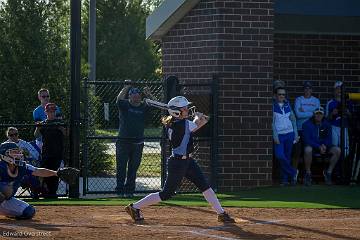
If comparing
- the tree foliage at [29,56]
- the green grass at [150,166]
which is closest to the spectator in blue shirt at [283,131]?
the green grass at [150,166]

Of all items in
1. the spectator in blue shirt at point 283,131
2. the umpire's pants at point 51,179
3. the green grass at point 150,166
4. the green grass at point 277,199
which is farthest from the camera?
the green grass at point 150,166

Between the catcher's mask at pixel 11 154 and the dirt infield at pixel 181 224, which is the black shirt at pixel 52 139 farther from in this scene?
the catcher's mask at pixel 11 154

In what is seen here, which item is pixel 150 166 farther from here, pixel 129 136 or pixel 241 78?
pixel 129 136

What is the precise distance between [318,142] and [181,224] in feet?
20.7

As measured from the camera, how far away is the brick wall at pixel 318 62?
2030 cm

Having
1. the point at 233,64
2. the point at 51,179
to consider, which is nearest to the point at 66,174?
the point at 51,179

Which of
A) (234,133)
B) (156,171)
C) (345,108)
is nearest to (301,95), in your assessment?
(345,108)

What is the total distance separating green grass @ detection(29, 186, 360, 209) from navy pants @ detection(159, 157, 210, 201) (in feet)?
7.27

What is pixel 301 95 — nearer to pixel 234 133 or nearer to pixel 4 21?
pixel 234 133

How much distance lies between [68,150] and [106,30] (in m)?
35.0

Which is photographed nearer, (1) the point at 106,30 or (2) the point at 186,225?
(2) the point at 186,225

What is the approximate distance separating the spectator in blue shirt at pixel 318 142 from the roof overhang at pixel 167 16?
3.16m

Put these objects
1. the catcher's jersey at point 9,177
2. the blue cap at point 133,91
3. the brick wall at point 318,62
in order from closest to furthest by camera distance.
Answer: the catcher's jersey at point 9,177, the blue cap at point 133,91, the brick wall at point 318,62

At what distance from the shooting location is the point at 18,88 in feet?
71.6
